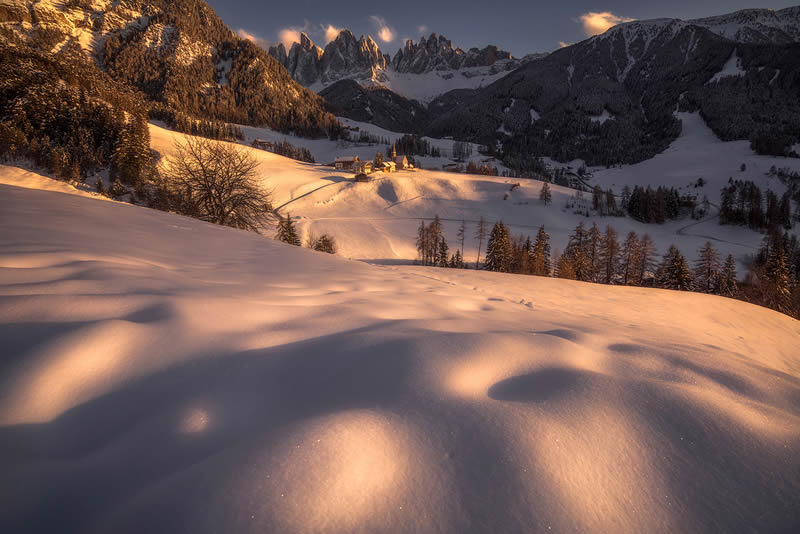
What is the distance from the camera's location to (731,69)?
182 metres

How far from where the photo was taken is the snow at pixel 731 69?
582ft

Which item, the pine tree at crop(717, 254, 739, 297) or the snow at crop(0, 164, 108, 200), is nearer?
the snow at crop(0, 164, 108, 200)

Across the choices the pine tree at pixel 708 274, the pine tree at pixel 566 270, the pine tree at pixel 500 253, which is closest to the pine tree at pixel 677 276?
the pine tree at pixel 708 274

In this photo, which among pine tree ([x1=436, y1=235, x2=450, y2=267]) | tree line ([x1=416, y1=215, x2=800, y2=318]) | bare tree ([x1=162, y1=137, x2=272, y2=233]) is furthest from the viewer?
pine tree ([x1=436, y1=235, x2=450, y2=267])

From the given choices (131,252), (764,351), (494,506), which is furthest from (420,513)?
(764,351)

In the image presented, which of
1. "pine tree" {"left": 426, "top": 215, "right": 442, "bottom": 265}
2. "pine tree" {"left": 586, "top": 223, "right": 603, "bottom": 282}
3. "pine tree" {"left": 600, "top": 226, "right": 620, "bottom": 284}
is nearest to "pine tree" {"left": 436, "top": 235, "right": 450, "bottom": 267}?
"pine tree" {"left": 426, "top": 215, "right": 442, "bottom": 265}

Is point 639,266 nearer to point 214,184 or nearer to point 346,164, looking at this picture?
point 214,184

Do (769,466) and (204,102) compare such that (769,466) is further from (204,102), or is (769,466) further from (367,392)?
(204,102)

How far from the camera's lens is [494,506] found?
116cm

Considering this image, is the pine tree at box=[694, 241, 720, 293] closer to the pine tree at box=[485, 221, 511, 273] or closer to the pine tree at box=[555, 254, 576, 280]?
the pine tree at box=[555, 254, 576, 280]

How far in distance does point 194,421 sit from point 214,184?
16.0 metres

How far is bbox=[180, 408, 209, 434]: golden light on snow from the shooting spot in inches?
55.3

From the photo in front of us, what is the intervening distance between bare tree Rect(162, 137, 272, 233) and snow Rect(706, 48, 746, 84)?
270245mm

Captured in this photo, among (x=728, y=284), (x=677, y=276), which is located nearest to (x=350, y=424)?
(x=677, y=276)
